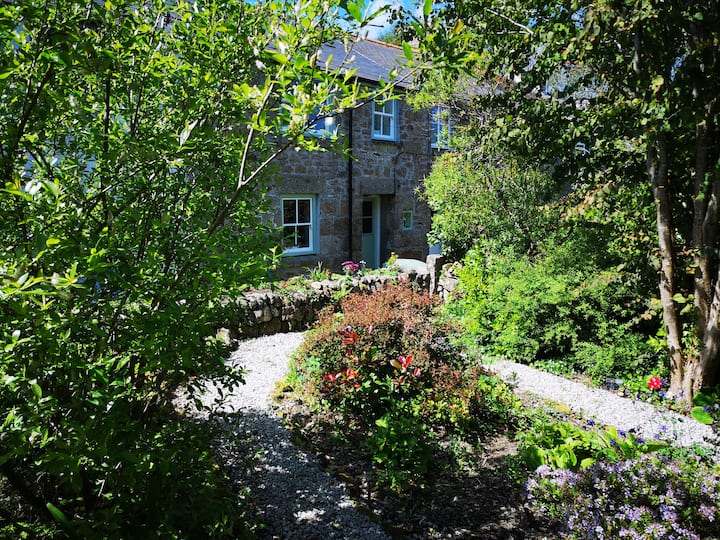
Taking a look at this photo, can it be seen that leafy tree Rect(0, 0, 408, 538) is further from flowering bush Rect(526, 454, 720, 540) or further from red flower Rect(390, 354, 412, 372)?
flowering bush Rect(526, 454, 720, 540)

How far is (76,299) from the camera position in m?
1.83

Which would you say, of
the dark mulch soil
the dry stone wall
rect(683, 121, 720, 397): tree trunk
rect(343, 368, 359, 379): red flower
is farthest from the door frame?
the dark mulch soil

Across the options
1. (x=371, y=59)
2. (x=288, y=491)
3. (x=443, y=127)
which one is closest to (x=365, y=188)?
(x=443, y=127)

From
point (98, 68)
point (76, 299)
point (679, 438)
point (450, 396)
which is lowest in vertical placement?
point (679, 438)

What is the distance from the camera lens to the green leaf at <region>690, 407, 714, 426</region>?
16.6 feet

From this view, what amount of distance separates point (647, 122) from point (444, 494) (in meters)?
3.66

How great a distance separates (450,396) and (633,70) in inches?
149

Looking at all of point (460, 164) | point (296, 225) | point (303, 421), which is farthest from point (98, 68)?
point (296, 225)

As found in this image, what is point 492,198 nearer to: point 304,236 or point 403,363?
point 304,236

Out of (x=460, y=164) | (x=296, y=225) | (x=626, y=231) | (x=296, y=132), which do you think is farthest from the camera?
(x=296, y=225)

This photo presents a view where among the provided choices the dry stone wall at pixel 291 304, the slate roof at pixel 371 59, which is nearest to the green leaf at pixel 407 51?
the dry stone wall at pixel 291 304

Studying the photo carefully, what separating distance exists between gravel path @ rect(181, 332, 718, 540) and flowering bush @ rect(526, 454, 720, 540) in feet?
3.72

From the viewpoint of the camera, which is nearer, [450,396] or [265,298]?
[450,396]

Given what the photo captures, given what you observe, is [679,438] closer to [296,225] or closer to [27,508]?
[27,508]
